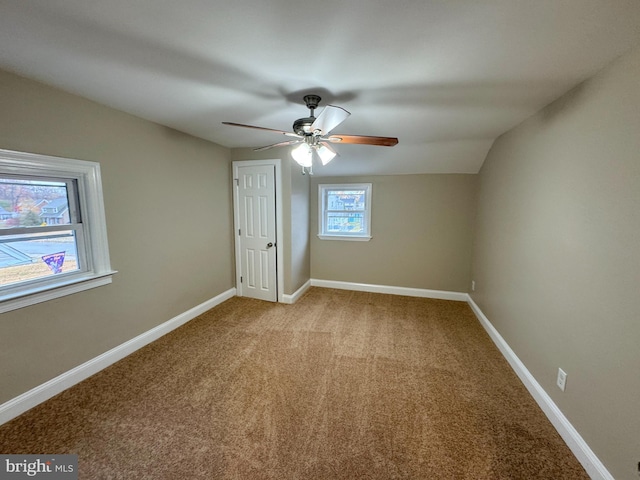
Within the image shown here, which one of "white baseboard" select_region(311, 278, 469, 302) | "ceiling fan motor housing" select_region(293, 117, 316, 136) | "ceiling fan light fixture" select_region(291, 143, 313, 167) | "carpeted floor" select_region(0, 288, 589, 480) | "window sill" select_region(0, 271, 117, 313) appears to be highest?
"ceiling fan motor housing" select_region(293, 117, 316, 136)

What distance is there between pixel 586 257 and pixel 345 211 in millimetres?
3025

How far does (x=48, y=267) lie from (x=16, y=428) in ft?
3.44

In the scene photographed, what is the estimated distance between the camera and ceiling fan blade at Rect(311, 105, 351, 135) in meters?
1.44

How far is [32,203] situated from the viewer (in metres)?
1.81

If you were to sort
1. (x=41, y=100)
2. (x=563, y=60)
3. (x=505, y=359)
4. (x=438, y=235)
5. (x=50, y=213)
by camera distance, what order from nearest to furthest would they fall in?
(x=563, y=60) → (x=41, y=100) → (x=50, y=213) → (x=505, y=359) → (x=438, y=235)

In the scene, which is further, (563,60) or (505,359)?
(505,359)

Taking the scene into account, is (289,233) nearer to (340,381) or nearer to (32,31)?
(340,381)

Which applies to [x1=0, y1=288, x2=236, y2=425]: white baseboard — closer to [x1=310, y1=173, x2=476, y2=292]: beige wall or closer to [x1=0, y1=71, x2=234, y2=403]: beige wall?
[x1=0, y1=71, x2=234, y2=403]: beige wall

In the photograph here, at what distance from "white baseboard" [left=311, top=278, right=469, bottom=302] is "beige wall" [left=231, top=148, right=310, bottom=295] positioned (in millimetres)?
546

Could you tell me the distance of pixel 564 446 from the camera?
5.13 feet

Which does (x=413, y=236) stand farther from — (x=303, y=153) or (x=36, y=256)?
(x=36, y=256)

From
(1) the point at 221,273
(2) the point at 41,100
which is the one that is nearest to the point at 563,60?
(2) the point at 41,100

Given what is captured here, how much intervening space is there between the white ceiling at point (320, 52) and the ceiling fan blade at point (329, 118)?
10.1 inches

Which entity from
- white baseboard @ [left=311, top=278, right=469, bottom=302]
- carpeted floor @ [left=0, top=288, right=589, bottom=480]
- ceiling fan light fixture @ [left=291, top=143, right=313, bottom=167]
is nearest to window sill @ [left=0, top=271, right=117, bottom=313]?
carpeted floor @ [left=0, top=288, right=589, bottom=480]
